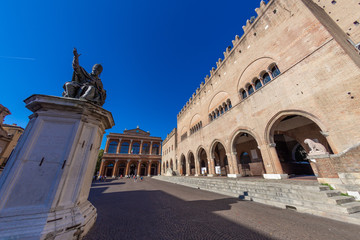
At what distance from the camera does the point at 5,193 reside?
1.73 meters

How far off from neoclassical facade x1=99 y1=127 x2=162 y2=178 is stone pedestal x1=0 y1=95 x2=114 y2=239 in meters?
33.7

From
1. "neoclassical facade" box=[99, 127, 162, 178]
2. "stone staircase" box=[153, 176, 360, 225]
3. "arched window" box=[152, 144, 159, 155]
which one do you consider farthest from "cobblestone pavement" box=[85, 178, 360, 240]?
"arched window" box=[152, 144, 159, 155]

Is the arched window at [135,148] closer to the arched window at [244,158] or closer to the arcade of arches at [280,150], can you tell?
the arcade of arches at [280,150]

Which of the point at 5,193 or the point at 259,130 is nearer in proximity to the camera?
the point at 5,193

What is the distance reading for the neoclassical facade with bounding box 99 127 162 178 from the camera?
3152cm

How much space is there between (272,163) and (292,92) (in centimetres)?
452

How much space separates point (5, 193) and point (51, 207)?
604 millimetres

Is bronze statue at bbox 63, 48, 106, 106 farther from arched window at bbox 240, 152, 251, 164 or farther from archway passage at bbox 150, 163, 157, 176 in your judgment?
archway passage at bbox 150, 163, 157, 176

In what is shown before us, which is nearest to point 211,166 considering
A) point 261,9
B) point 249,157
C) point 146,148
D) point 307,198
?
point 249,157

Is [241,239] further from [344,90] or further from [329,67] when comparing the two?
[329,67]

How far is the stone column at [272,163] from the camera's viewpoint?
7.49 metres

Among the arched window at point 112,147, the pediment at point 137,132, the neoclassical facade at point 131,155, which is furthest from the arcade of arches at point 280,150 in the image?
the pediment at point 137,132

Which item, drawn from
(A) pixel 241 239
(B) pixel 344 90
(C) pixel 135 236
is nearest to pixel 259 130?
(B) pixel 344 90

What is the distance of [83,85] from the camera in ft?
9.53
